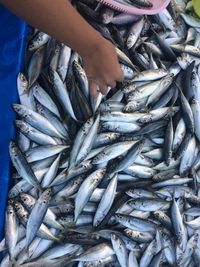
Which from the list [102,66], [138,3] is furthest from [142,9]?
[102,66]

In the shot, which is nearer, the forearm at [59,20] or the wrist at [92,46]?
the forearm at [59,20]

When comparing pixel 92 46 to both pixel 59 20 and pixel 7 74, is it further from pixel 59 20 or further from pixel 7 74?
pixel 7 74

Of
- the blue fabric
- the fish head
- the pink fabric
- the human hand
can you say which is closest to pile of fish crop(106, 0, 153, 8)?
the pink fabric

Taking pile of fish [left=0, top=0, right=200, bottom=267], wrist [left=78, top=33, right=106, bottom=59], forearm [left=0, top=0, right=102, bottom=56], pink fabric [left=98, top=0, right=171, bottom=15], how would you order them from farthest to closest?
pink fabric [left=98, top=0, right=171, bottom=15] → pile of fish [left=0, top=0, right=200, bottom=267] → wrist [left=78, top=33, right=106, bottom=59] → forearm [left=0, top=0, right=102, bottom=56]

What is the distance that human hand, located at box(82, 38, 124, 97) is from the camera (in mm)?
1428

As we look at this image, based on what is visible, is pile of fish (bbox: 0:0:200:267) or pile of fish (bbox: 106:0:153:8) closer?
pile of fish (bbox: 0:0:200:267)

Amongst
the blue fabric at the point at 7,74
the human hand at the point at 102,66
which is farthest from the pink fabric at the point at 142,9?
the human hand at the point at 102,66

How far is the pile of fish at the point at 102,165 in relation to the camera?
1.89 metres

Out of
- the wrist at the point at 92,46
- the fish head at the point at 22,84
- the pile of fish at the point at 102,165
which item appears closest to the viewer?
the wrist at the point at 92,46

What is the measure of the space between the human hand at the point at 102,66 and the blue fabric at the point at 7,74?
62 cm

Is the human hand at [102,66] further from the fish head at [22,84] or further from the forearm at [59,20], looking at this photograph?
the fish head at [22,84]

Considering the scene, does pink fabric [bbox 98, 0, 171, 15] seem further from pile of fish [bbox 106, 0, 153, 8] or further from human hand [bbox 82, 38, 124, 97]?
human hand [bbox 82, 38, 124, 97]

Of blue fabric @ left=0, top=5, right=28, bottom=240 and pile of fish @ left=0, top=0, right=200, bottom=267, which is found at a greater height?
blue fabric @ left=0, top=5, right=28, bottom=240

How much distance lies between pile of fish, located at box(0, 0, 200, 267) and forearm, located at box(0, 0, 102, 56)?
609 mm
